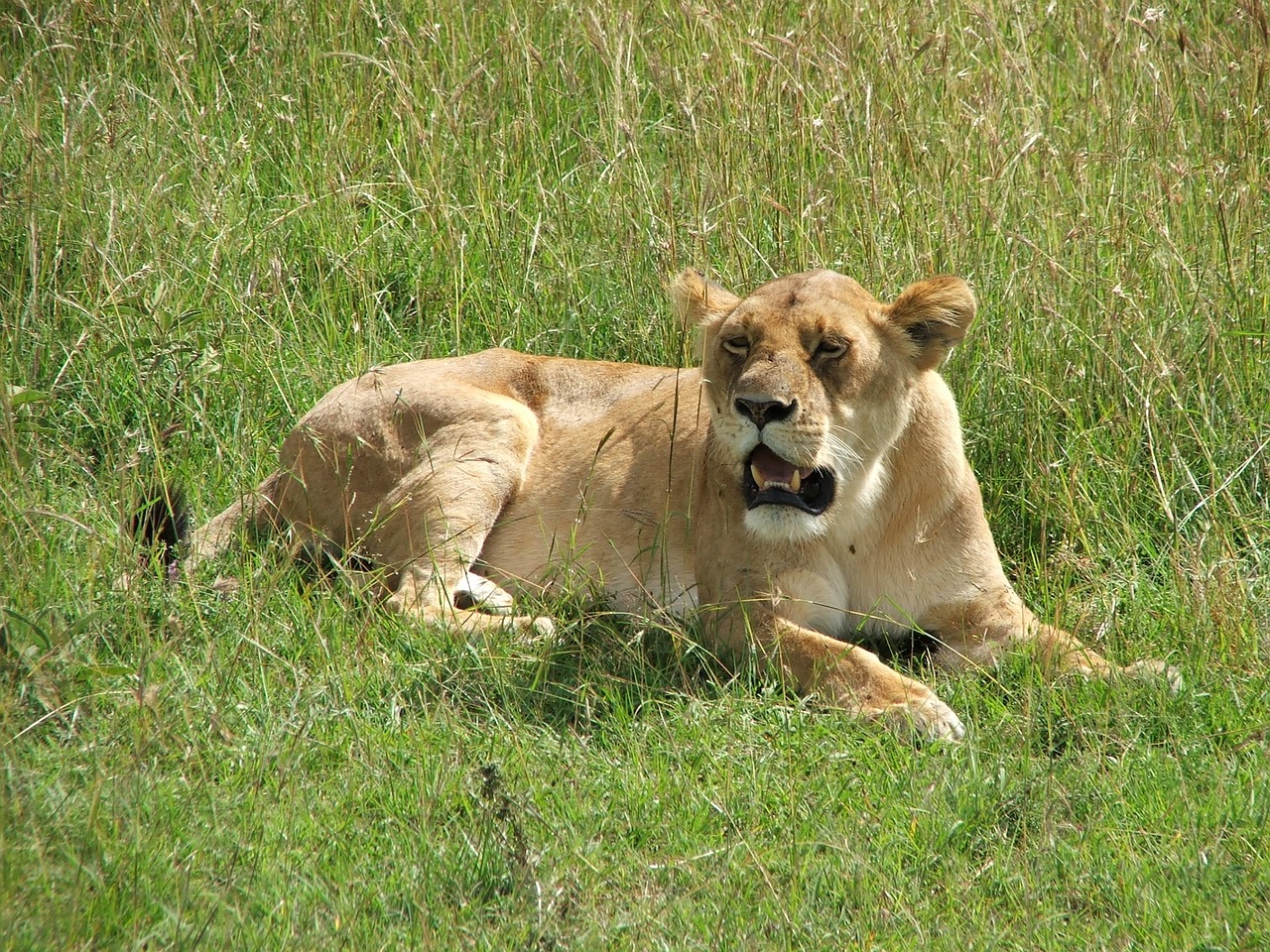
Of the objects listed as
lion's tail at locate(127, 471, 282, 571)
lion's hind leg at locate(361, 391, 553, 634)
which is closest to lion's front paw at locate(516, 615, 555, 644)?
lion's hind leg at locate(361, 391, 553, 634)

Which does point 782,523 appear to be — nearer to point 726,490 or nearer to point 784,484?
point 784,484

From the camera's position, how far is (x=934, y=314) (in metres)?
4.09

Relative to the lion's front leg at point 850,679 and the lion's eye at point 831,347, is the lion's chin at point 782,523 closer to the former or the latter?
the lion's front leg at point 850,679

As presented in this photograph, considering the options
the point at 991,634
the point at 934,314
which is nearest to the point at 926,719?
the point at 991,634

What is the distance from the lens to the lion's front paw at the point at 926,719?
11.8 feet

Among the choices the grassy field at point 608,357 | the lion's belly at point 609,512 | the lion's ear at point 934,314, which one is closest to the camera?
the grassy field at point 608,357

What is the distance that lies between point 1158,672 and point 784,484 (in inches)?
42.9

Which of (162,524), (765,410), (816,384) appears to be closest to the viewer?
(765,410)

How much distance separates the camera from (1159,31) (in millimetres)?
5961

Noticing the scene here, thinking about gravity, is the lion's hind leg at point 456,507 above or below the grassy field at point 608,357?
below

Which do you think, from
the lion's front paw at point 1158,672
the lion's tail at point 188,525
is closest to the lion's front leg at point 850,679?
the lion's front paw at point 1158,672

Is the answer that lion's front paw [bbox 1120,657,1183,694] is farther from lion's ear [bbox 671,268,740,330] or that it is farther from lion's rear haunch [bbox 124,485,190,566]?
lion's rear haunch [bbox 124,485,190,566]

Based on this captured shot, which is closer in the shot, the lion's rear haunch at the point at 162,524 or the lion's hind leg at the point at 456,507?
the lion's rear haunch at the point at 162,524

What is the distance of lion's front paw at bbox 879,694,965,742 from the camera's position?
359 cm
